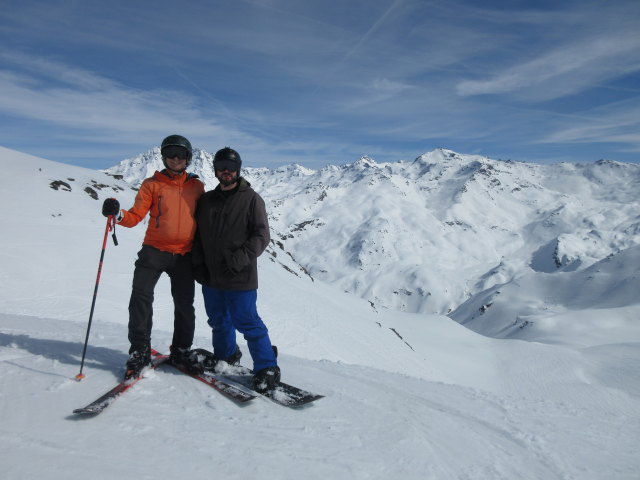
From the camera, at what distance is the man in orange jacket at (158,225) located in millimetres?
5410

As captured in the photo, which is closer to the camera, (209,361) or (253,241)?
(253,241)

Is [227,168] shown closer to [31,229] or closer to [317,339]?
[317,339]

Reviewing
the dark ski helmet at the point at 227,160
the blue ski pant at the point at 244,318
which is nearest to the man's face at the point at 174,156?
the dark ski helmet at the point at 227,160

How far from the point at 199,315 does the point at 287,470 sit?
13.3 meters

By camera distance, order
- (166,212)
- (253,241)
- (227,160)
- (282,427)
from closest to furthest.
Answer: (282,427)
(253,241)
(227,160)
(166,212)

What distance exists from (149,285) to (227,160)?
6.33 feet

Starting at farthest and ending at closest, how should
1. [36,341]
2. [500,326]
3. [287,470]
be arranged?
1. [500,326]
2. [36,341]
3. [287,470]

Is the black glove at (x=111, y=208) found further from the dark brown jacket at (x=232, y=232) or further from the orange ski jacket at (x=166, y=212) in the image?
the dark brown jacket at (x=232, y=232)

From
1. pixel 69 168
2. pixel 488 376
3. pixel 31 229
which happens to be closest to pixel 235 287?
pixel 31 229

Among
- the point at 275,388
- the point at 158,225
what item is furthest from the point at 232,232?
the point at 275,388

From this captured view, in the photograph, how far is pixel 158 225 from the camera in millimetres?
5398

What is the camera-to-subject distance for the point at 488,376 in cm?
3634

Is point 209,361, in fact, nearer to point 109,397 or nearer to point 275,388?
point 275,388

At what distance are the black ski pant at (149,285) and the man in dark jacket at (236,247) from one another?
0.28 m
